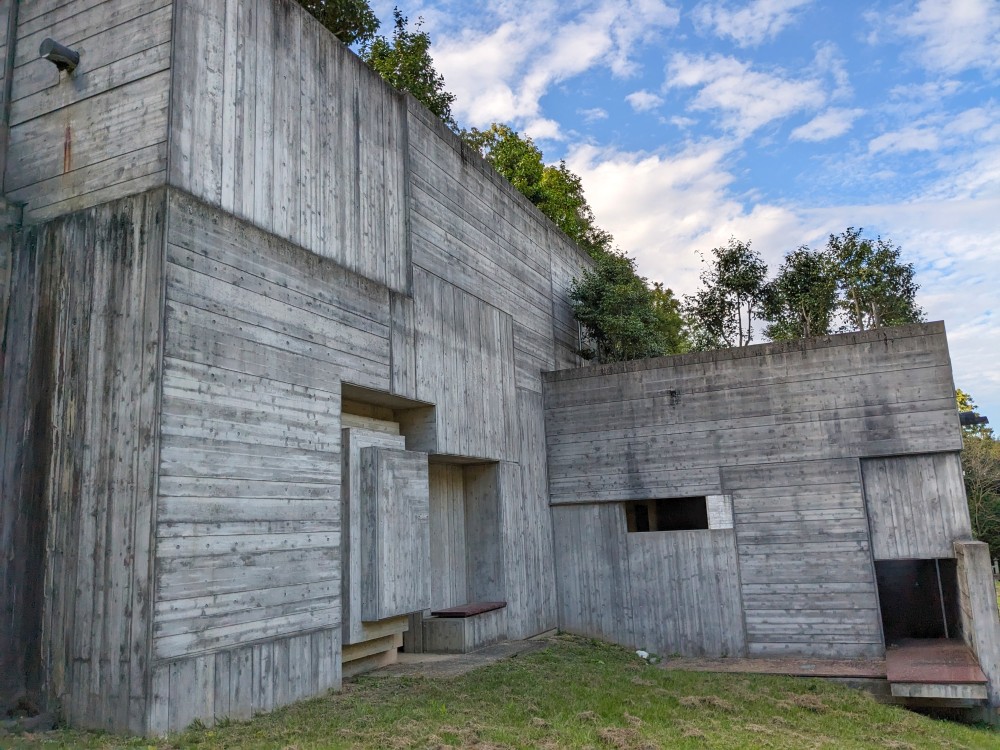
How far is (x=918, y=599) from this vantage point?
1114cm

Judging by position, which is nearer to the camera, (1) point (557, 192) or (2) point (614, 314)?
(2) point (614, 314)

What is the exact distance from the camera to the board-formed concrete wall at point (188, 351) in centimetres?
550

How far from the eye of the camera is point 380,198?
885 centimetres

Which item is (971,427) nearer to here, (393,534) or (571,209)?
(571,209)

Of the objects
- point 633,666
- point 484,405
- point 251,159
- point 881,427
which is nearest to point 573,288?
point 484,405

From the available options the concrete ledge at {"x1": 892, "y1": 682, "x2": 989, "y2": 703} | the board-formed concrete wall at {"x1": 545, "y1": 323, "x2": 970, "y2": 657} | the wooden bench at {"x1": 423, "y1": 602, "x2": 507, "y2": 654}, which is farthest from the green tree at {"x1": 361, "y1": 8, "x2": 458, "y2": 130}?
the concrete ledge at {"x1": 892, "y1": 682, "x2": 989, "y2": 703}

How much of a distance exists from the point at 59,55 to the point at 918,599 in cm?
1285

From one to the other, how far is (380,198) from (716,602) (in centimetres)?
729

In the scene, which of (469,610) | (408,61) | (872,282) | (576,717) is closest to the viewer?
(576,717)

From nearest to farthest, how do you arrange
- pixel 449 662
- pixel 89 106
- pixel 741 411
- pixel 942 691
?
pixel 89 106
pixel 942 691
pixel 449 662
pixel 741 411

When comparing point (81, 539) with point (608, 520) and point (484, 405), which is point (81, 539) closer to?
point (484, 405)

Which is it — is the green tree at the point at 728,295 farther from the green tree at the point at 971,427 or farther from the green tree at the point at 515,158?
the green tree at the point at 971,427

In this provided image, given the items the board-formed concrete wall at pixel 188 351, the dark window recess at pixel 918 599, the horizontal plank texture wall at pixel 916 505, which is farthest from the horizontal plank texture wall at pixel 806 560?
the board-formed concrete wall at pixel 188 351

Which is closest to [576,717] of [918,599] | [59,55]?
[59,55]
